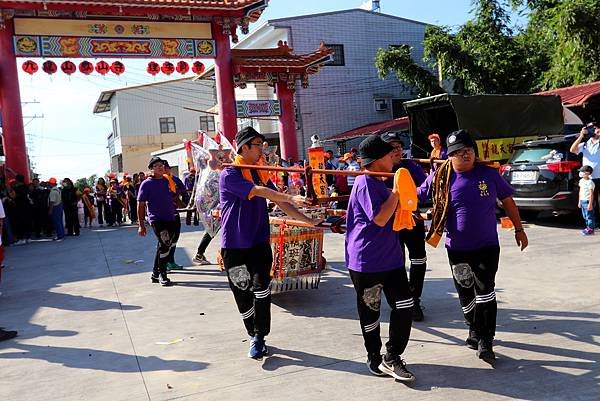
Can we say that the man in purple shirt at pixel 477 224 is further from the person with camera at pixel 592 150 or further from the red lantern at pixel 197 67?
the red lantern at pixel 197 67

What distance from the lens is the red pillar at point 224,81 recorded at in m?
15.5

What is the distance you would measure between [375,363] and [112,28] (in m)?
13.1

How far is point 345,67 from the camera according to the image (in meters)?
25.7

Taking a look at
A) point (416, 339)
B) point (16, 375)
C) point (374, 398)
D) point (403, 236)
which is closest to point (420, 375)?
point (374, 398)

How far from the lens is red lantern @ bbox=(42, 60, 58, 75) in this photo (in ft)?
47.2

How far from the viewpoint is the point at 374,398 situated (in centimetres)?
353

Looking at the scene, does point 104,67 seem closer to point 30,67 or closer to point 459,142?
point 30,67

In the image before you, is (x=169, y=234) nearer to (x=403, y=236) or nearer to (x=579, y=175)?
(x=403, y=236)

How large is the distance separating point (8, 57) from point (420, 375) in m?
13.5

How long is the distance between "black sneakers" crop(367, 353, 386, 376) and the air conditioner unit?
2338 cm

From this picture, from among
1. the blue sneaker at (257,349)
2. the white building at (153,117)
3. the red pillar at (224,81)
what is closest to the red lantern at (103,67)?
the red pillar at (224,81)

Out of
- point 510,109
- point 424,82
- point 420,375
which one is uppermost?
point 424,82

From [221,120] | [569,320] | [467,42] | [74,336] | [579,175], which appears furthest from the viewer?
[467,42]

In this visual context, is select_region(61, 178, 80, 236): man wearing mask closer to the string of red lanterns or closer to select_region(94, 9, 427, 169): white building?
the string of red lanterns
